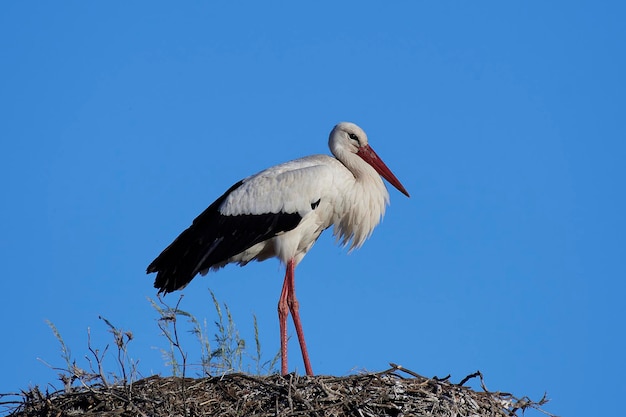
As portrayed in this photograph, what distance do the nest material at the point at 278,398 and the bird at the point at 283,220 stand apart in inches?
81.5

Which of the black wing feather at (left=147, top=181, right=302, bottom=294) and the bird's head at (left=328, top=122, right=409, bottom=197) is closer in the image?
the black wing feather at (left=147, top=181, right=302, bottom=294)

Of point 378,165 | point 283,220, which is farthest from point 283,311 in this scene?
point 378,165

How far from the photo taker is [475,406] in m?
6.82

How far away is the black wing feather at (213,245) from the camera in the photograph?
29.7ft

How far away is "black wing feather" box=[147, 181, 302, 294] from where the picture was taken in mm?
9047

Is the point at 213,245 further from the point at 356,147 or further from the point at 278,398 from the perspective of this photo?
the point at 278,398

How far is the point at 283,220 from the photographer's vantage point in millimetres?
9047

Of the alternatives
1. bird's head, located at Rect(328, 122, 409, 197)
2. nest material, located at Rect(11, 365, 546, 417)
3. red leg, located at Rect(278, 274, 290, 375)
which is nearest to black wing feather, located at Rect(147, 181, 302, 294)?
red leg, located at Rect(278, 274, 290, 375)

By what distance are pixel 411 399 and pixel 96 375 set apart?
5.79 feet

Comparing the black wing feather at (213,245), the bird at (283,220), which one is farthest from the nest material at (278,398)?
the black wing feather at (213,245)

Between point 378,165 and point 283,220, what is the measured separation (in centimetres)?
99

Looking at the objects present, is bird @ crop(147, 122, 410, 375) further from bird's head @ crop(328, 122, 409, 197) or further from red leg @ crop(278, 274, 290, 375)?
bird's head @ crop(328, 122, 409, 197)

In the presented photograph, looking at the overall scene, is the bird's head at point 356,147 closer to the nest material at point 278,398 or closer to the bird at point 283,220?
the bird at point 283,220

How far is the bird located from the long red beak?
6.3 inches
